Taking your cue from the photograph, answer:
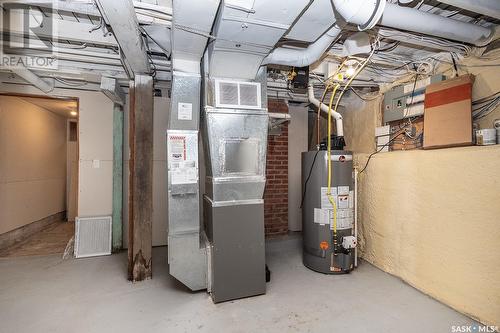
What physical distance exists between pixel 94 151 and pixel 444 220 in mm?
4330

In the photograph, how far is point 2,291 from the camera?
2346 millimetres

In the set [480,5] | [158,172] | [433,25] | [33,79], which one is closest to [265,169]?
[433,25]

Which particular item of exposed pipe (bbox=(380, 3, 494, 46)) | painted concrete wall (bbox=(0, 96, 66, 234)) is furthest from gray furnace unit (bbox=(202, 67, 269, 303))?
painted concrete wall (bbox=(0, 96, 66, 234))

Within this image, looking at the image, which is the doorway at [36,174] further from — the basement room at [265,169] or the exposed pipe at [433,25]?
the exposed pipe at [433,25]

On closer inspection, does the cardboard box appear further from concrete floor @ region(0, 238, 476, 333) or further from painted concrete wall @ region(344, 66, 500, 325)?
concrete floor @ region(0, 238, 476, 333)

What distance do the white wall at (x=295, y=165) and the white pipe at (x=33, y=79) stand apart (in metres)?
3.49

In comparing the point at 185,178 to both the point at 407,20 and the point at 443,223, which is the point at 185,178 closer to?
the point at 407,20

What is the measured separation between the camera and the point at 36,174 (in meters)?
4.48

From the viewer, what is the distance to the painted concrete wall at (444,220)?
6.14 ft

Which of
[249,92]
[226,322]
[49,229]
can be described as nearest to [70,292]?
[226,322]

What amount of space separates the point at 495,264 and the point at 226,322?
2.09 metres

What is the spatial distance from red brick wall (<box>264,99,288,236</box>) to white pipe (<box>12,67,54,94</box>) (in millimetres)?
3027

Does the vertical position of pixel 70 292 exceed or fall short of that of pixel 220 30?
it falls short

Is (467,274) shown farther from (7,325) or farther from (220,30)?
(7,325)
